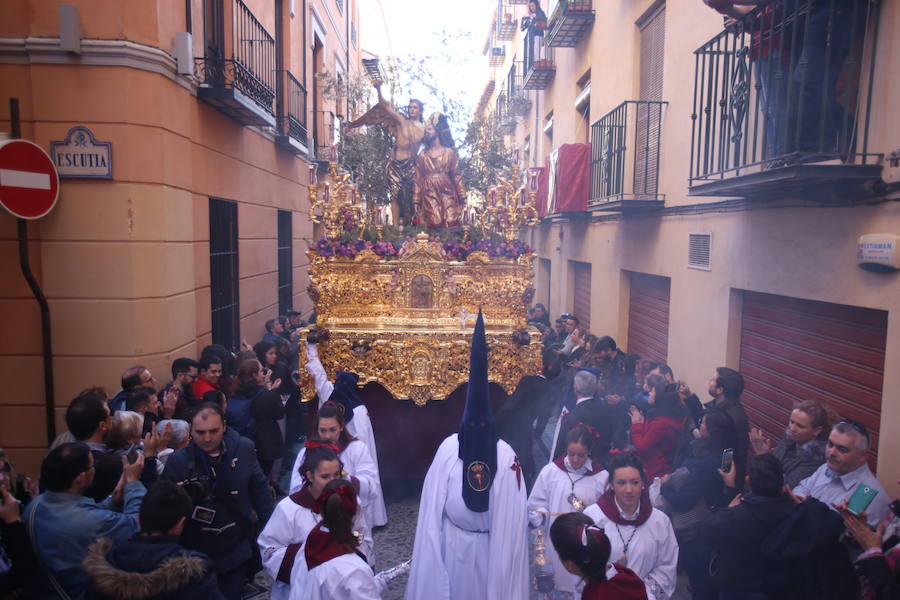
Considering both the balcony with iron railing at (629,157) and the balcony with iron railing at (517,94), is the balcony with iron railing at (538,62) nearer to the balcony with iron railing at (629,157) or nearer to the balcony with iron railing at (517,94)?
the balcony with iron railing at (517,94)

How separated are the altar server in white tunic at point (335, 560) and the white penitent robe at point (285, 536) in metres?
0.39

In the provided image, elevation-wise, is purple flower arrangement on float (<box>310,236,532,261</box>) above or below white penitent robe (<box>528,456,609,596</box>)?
above

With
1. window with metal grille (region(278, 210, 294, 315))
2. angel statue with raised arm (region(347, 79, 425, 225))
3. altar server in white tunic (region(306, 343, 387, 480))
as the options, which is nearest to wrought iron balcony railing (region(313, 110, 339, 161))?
window with metal grille (region(278, 210, 294, 315))

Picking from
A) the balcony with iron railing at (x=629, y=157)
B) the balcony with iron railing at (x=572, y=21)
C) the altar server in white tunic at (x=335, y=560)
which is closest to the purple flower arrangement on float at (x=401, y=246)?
the balcony with iron railing at (x=629, y=157)

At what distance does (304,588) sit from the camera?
9.64 ft

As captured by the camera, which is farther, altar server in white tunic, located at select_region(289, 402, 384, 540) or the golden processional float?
the golden processional float

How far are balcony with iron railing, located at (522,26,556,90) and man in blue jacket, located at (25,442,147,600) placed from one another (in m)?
14.0

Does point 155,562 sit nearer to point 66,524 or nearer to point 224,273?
point 66,524

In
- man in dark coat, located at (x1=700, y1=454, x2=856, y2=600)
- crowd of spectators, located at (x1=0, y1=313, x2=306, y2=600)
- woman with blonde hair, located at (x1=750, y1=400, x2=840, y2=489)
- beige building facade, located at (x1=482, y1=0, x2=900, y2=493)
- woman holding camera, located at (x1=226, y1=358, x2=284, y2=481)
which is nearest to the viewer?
crowd of spectators, located at (x1=0, y1=313, x2=306, y2=600)

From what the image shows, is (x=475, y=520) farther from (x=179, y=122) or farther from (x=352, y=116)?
(x=352, y=116)

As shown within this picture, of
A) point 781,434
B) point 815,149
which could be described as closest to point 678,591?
point 781,434

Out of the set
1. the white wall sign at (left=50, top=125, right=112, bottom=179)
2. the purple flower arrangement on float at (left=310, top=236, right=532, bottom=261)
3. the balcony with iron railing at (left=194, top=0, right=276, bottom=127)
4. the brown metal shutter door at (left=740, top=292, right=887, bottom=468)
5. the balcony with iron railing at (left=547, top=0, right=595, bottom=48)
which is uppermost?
the balcony with iron railing at (left=547, top=0, right=595, bottom=48)

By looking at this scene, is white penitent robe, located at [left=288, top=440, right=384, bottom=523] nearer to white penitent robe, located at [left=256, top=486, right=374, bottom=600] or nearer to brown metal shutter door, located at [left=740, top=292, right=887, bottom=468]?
white penitent robe, located at [left=256, top=486, right=374, bottom=600]

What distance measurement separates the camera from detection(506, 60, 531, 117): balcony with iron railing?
1886cm
